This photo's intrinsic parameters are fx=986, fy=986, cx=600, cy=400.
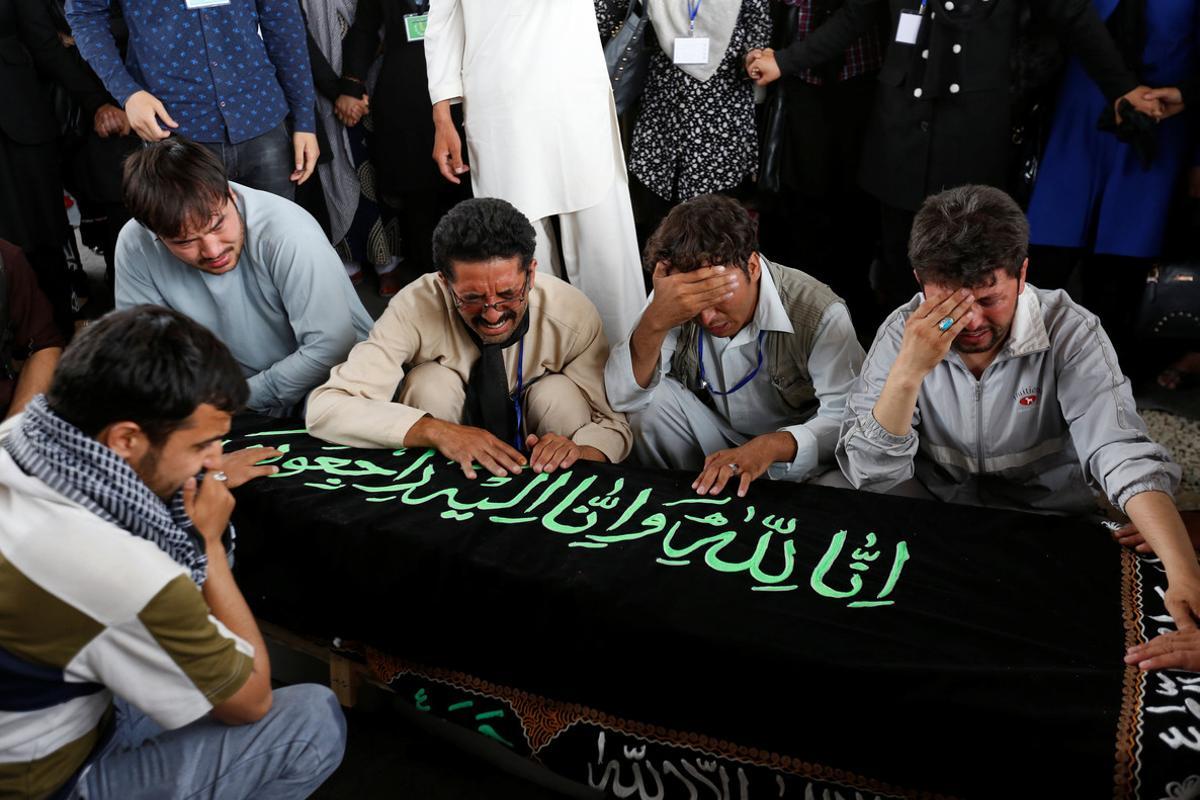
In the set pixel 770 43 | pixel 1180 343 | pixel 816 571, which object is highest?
pixel 770 43

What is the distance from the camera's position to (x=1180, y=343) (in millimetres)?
3170

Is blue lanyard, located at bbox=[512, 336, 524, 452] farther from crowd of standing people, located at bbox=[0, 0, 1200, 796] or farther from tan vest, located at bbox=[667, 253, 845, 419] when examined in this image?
tan vest, located at bbox=[667, 253, 845, 419]

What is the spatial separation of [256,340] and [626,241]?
112 cm

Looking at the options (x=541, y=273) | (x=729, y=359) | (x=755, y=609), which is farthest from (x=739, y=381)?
(x=755, y=609)

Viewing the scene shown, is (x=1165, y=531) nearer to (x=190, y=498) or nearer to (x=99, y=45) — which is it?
(x=190, y=498)

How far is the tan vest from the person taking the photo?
236 cm

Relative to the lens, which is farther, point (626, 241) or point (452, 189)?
point (452, 189)

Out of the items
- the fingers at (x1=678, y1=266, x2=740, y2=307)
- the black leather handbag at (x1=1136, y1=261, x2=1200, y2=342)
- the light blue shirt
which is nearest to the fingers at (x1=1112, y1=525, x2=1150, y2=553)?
the fingers at (x1=678, y1=266, x2=740, y2=307)

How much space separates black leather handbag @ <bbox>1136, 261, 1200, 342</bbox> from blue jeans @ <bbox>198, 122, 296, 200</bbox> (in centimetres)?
272

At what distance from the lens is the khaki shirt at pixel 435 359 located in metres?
2.29

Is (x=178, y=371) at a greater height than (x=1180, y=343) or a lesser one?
greater

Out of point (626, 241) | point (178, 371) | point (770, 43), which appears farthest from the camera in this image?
point (770, 43)

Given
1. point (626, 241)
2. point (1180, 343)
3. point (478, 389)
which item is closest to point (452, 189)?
point (626, 241)

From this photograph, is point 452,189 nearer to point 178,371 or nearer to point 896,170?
point 896,170
